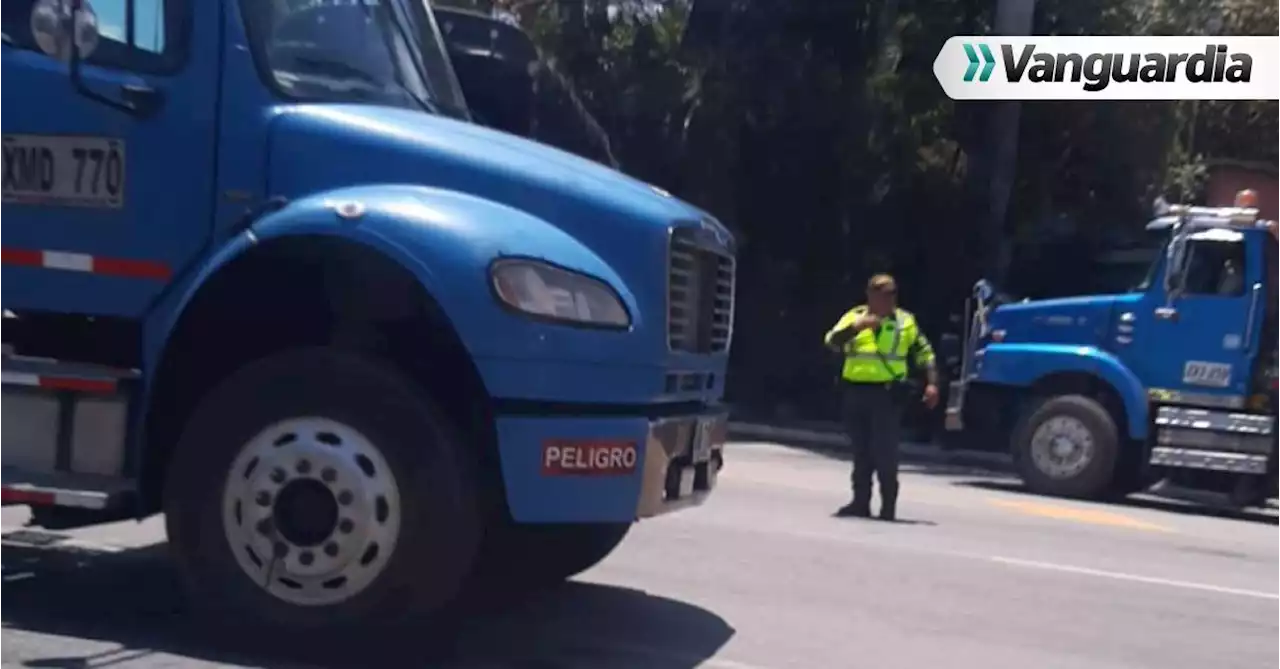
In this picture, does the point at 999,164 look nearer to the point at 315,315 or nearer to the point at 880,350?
the point at 880,350

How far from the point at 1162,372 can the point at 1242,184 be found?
11.3m

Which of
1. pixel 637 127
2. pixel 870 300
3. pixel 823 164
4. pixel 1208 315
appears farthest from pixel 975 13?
pixel 870 300

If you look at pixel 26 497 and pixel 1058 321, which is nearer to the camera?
pixel 26 497

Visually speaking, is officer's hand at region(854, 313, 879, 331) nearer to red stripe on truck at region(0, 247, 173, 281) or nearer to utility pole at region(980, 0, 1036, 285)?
red stripe on truck at region(0, 247, 173, 281)

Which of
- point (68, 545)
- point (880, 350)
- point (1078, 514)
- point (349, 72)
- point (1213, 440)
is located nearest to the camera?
point (349, 72)

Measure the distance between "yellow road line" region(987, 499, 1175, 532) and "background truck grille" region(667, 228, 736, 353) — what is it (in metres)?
7.39

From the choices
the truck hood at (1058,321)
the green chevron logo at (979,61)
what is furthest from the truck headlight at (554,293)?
the green chevron logo at (979,61)

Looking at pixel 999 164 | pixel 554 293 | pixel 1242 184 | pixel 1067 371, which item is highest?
pixel 1242 184

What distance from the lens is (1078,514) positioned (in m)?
14.9

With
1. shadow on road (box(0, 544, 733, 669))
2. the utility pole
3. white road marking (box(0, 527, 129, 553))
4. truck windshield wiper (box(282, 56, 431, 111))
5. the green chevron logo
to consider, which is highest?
the green chevron logo

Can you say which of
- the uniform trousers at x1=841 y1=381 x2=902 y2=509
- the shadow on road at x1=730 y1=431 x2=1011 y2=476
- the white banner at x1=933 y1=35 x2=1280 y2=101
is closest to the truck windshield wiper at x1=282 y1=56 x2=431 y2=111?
the uniform trousers at x1=841 y1=381 x2=902 y2=509

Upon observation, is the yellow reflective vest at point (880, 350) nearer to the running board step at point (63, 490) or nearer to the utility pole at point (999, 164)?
the running board step at point (63, 490)

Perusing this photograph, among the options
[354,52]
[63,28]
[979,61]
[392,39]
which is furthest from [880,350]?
[979,61]

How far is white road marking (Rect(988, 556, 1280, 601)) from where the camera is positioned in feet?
33.3
